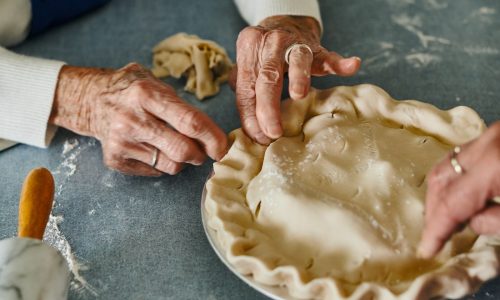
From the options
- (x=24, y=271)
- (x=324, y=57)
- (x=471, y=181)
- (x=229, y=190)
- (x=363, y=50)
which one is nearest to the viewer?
(x=471, y=181)

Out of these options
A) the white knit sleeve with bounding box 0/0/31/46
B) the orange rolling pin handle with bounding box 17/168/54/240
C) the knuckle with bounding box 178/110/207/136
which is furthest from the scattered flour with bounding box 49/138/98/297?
the white knit sleeve with bounding box 0/0/31/46

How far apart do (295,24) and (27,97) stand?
844 millimetres

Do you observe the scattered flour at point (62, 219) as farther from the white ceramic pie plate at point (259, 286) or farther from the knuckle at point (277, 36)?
the knuckle at point (277, 36)

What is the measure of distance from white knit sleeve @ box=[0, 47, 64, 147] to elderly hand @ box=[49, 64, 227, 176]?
44 millimetres

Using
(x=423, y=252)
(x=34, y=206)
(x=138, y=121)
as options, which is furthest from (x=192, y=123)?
(x=423, y=252)

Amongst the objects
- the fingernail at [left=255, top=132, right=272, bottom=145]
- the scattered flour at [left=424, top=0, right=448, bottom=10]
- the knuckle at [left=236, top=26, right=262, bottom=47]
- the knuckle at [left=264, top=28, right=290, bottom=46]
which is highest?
the knuckle at [left=264, top=28, right=290, bottom=46]

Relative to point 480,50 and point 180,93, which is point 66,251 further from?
point 480,50

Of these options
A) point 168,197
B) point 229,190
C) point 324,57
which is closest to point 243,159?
point 229,190

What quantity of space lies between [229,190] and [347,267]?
1.17 feet

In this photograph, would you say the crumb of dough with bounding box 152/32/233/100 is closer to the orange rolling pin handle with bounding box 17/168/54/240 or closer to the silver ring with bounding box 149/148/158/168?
the silver ring with bounding box 149/148/158/168

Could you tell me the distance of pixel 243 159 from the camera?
1333 millimetres

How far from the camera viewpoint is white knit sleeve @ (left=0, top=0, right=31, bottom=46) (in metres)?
1.76

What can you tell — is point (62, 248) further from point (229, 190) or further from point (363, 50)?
point (363, 50)

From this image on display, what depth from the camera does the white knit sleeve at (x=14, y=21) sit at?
1.76m
